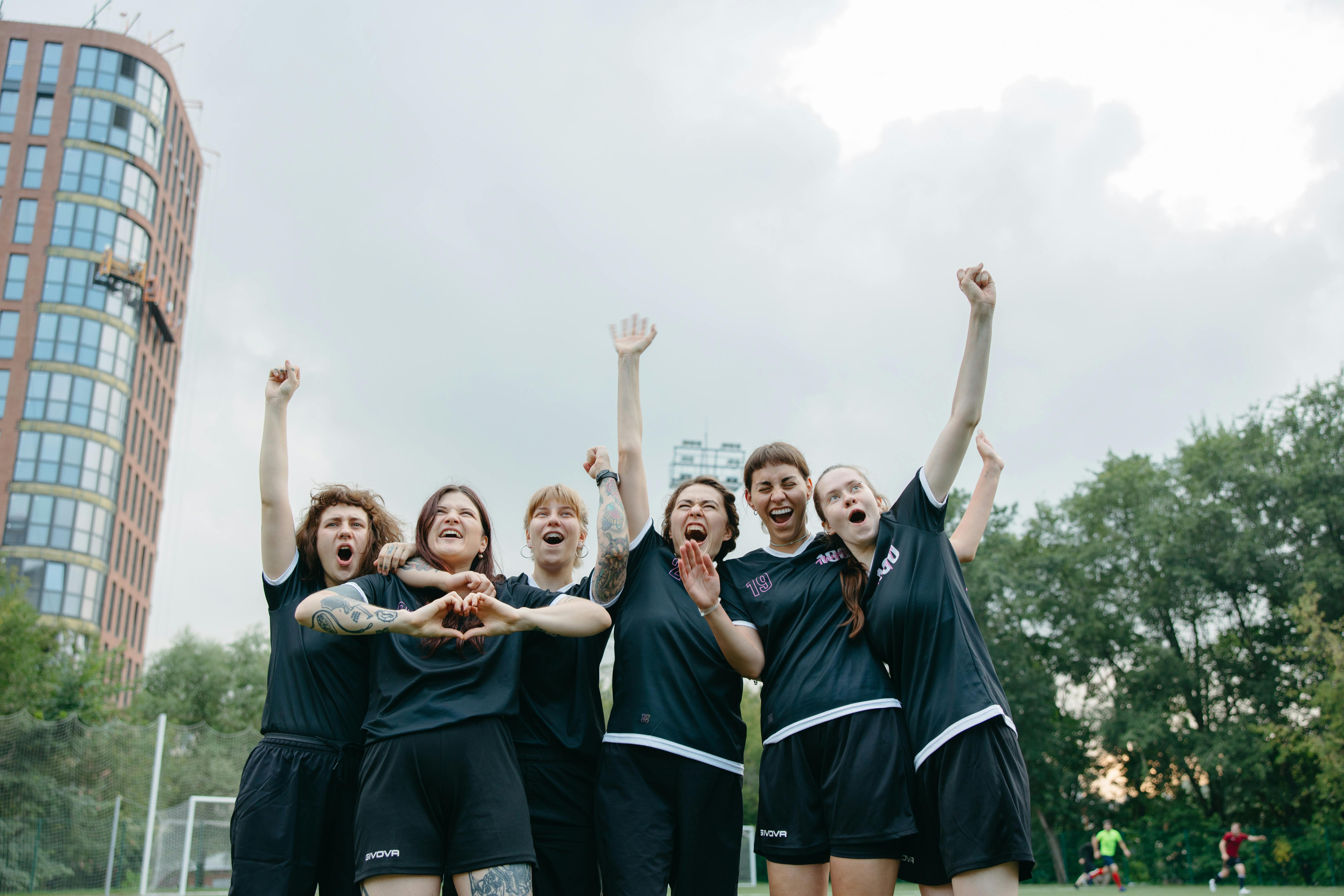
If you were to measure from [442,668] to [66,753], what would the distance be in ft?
78.4

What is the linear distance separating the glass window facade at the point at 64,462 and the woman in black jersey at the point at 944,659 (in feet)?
175

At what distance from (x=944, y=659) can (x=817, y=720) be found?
619 mm

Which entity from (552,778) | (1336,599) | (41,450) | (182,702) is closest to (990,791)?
(552,778)

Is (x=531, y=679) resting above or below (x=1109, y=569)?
below

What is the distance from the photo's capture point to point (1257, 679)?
117 ft

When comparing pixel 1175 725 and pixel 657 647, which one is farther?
pixel 1175 725

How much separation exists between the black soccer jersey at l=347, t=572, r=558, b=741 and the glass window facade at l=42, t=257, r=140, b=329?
55819mm

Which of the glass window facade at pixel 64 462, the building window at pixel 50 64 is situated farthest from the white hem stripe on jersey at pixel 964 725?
the building window at pixel 50 64

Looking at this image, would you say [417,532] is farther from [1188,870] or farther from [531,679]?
[1188,870]

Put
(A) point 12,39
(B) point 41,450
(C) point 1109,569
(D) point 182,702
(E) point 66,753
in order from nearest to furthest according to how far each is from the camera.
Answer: (E) point 66,753 → (C) point 1109,569 → (D) point 182,702 → (B) point 41,450 → (A) point 12,39

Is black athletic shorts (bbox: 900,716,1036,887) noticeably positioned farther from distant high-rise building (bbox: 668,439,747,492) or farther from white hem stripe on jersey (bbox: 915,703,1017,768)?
distant high-rise building (bbox: 668,439,747,492)

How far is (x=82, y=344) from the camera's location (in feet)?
166

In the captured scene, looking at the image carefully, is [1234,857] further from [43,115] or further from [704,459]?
[43,115]

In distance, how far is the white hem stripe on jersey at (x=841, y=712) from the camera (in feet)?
13.9
